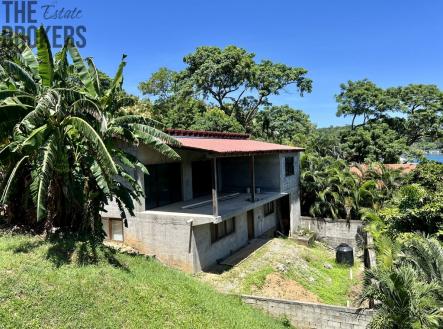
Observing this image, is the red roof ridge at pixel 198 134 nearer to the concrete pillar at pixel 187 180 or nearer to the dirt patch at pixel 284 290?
the concrete pillar at pixel 187 180

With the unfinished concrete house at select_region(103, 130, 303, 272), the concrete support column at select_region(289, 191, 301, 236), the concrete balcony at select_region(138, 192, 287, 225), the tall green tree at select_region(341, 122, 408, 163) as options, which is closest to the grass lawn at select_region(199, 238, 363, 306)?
the unfinished concrete house at select_region(103, 130, 303, 272)

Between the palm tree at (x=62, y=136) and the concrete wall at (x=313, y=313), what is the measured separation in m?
6.18

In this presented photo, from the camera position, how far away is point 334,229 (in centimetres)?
2384

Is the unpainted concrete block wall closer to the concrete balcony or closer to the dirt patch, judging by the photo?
the concrete balcony

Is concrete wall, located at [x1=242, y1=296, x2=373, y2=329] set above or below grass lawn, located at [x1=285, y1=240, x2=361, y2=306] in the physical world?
above

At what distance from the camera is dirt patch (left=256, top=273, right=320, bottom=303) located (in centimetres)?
1436

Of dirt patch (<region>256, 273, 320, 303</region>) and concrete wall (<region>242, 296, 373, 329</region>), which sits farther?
dirt patch (<region>256, 273, 320, 303</region>)

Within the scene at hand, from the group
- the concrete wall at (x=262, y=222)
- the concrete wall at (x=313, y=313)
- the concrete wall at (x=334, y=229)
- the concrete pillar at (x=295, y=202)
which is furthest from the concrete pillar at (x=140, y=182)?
the concrete wall at (x=334, y=229)

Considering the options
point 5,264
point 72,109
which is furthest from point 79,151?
point 5,264

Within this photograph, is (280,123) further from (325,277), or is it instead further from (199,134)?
(325,277)

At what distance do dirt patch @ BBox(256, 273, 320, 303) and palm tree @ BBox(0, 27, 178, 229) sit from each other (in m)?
→ 6.77

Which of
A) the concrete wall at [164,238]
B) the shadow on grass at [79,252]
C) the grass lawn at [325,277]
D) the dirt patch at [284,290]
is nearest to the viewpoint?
the shadow on grass at [79,252]

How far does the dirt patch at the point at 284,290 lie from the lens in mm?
14363

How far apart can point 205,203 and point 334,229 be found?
10.4 meters
